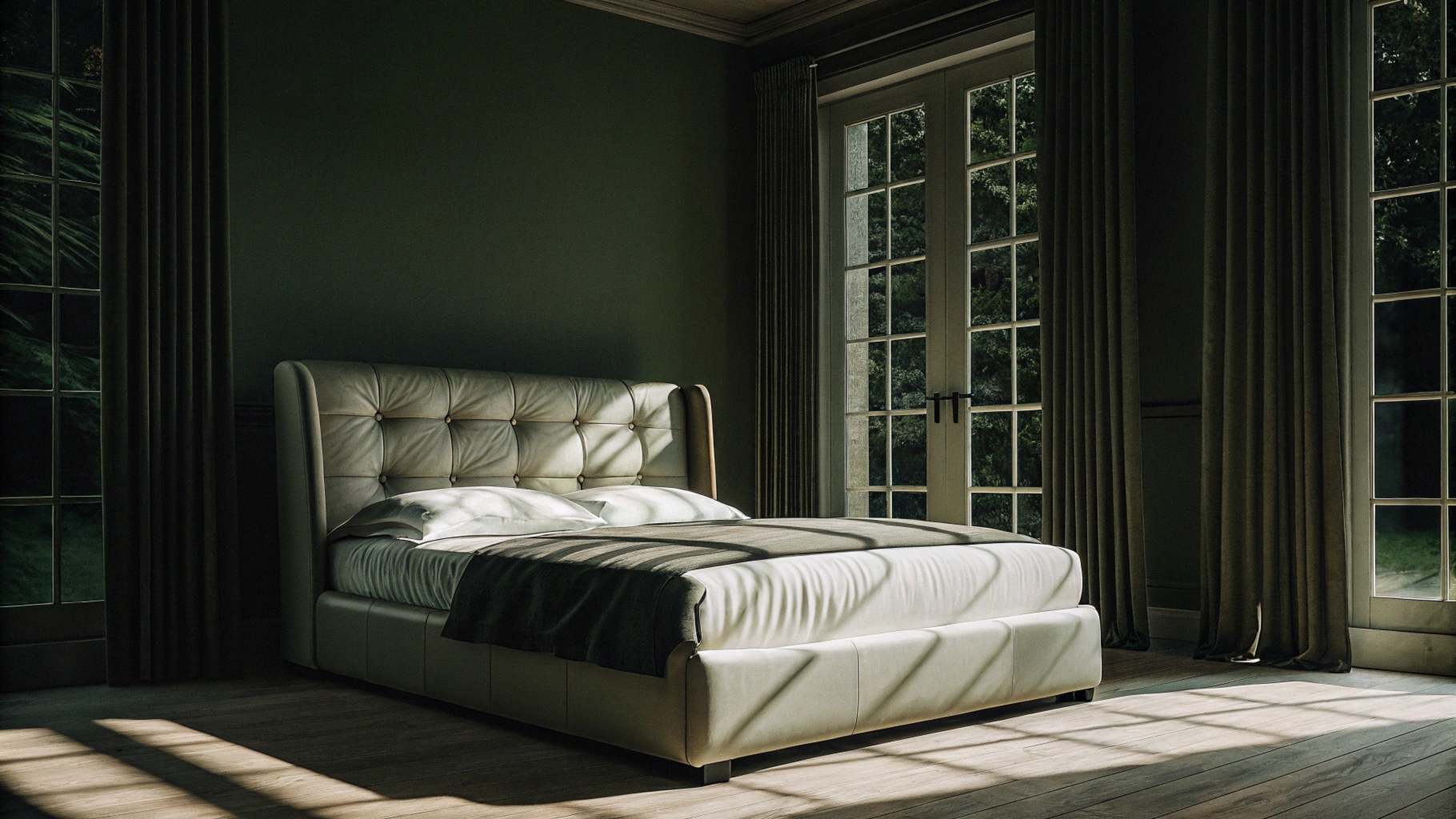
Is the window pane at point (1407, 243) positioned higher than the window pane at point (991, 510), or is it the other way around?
the window pane at point (1407, 243)

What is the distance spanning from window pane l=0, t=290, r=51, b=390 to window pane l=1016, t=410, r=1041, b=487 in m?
3.61

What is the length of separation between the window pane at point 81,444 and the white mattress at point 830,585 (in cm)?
94

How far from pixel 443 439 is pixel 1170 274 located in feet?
9.17

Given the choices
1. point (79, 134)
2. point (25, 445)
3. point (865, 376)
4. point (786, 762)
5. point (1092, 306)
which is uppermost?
point (79, 134)

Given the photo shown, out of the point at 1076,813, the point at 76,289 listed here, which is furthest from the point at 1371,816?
the point at 76,289

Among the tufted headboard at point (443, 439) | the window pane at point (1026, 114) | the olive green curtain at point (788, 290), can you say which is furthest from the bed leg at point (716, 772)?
the window pane at point (1026, 114)

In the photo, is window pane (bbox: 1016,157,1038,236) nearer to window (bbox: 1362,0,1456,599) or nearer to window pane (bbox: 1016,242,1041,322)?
window pane (bbox: 1016,242,1041,322)

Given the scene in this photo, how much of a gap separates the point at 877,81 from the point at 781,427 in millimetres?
1690

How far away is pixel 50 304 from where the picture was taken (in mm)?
4000

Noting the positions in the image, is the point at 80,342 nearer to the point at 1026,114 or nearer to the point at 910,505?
the point at 910,505

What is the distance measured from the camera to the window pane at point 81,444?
3982 mm

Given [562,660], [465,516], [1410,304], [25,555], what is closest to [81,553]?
[25,555]

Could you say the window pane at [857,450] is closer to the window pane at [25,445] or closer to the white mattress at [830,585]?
the white mattress at [830,585]

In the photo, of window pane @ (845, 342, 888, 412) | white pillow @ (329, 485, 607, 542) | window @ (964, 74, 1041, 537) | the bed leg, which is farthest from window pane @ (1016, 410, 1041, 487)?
the bed leg
